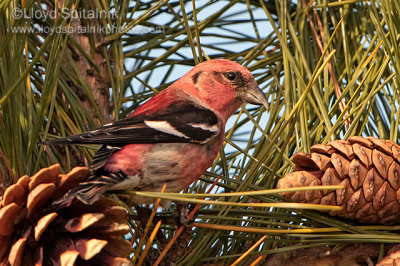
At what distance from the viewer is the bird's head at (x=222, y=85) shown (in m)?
2.12

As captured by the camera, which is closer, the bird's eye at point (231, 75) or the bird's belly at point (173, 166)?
the bird's belly at point (173, 166)

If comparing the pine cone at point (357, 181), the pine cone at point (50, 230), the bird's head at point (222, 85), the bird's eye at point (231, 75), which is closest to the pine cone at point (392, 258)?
the pine cone at point (357, 181)

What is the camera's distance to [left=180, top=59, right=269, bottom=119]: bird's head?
2.12m

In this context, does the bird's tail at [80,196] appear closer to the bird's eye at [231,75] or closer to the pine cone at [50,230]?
the pine cone at [50,230]

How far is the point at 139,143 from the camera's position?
5.50 feet

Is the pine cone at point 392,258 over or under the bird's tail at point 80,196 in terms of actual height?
under

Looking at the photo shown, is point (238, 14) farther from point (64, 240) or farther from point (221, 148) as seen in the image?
point (64, 240)

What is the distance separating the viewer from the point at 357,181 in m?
1.37

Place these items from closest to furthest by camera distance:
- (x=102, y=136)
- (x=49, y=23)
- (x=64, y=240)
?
(x=64, y=240) → (x=102, y=136) → (x=49, y=23)

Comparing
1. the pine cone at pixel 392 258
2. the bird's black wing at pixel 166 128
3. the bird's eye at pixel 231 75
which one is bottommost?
the pine cone at pixel 392 258

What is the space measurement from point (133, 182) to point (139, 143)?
142 mm

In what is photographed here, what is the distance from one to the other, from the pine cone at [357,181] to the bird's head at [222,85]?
75 centimetres

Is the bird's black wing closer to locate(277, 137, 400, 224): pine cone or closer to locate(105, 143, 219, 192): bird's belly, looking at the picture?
locate(105, 143, 219, 192): bird's belly

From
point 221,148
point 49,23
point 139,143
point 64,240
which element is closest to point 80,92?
point 49,23
